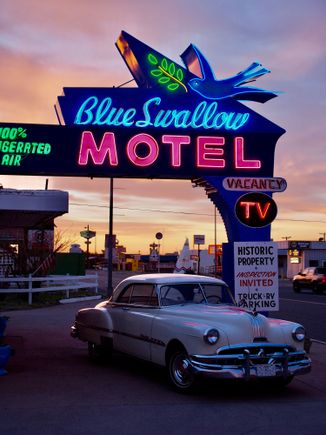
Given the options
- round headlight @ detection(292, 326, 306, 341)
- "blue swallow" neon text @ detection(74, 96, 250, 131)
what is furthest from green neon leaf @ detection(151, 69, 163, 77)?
round headlight @ detection(292, 326, 306, 341)

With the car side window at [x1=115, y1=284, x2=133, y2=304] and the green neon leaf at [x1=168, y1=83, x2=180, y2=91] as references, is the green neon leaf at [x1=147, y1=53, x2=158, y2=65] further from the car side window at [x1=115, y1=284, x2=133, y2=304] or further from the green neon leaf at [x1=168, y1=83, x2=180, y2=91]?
the car side window at [x1=115, y1=284, x2=133, y2=304]

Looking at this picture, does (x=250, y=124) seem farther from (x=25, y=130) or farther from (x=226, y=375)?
(x=226, y=375)

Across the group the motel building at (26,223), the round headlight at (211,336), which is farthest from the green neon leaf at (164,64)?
the round headlight at (211,336)

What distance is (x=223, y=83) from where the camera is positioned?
515 inches

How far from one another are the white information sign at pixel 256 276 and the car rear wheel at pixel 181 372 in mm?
3268

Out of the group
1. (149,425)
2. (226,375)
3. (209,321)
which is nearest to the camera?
(149,425)

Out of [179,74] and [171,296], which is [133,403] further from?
[179,74]

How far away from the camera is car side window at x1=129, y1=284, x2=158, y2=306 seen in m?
9.35

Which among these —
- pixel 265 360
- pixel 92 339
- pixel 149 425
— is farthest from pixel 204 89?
pixel 149 425

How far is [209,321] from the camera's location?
8.23m

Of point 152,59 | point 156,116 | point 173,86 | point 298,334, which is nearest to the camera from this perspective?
point 298,334

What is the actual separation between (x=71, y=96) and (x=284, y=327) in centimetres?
658

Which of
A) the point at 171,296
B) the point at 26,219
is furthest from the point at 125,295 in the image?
the point at 26,219

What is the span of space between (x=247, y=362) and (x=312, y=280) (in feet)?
101
